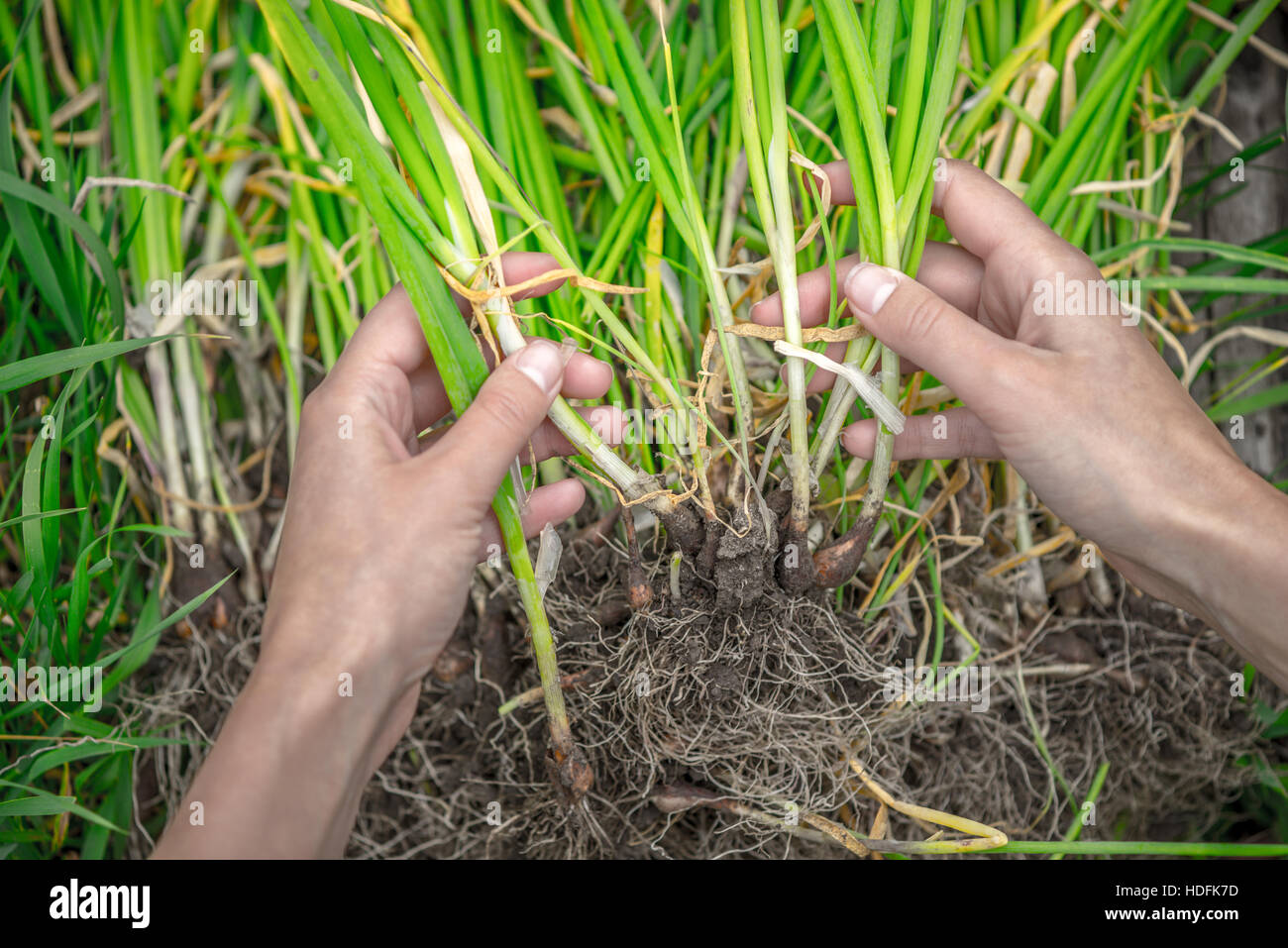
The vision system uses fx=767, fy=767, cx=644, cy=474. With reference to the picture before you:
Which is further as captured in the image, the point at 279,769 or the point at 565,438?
the point at 565,438

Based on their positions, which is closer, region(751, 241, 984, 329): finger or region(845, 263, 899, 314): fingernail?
region(845, 263, 899, 314): fingernail

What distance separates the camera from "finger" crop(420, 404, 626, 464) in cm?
84

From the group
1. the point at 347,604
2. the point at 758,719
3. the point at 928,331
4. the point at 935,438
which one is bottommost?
the point at 758,719

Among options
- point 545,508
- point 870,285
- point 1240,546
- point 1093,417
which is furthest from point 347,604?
point 1240,546

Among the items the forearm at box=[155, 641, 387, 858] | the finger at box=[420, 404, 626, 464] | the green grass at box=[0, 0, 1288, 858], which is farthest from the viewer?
the finger at box=[420, 404, 626, 464]

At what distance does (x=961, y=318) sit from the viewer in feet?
2.22

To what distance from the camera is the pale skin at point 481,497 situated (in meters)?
0.63

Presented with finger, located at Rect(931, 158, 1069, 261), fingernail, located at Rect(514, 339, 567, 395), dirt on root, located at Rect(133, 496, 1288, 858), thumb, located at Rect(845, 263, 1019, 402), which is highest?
finger, located at Rect(931, 158, 1069, 261)

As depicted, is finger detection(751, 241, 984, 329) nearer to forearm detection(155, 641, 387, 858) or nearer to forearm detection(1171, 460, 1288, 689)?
forearm detection(1171, 460, 1288, 689)

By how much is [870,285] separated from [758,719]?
1.53ft

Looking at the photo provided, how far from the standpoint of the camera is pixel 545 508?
2.69ft

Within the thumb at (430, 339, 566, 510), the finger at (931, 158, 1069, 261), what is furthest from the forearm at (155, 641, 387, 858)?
the finger at (931, 158, 1069, 261)

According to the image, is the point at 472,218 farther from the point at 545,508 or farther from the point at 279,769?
the point at 279,769

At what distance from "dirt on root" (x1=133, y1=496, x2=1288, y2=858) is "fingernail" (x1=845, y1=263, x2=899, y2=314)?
0.87 ft
